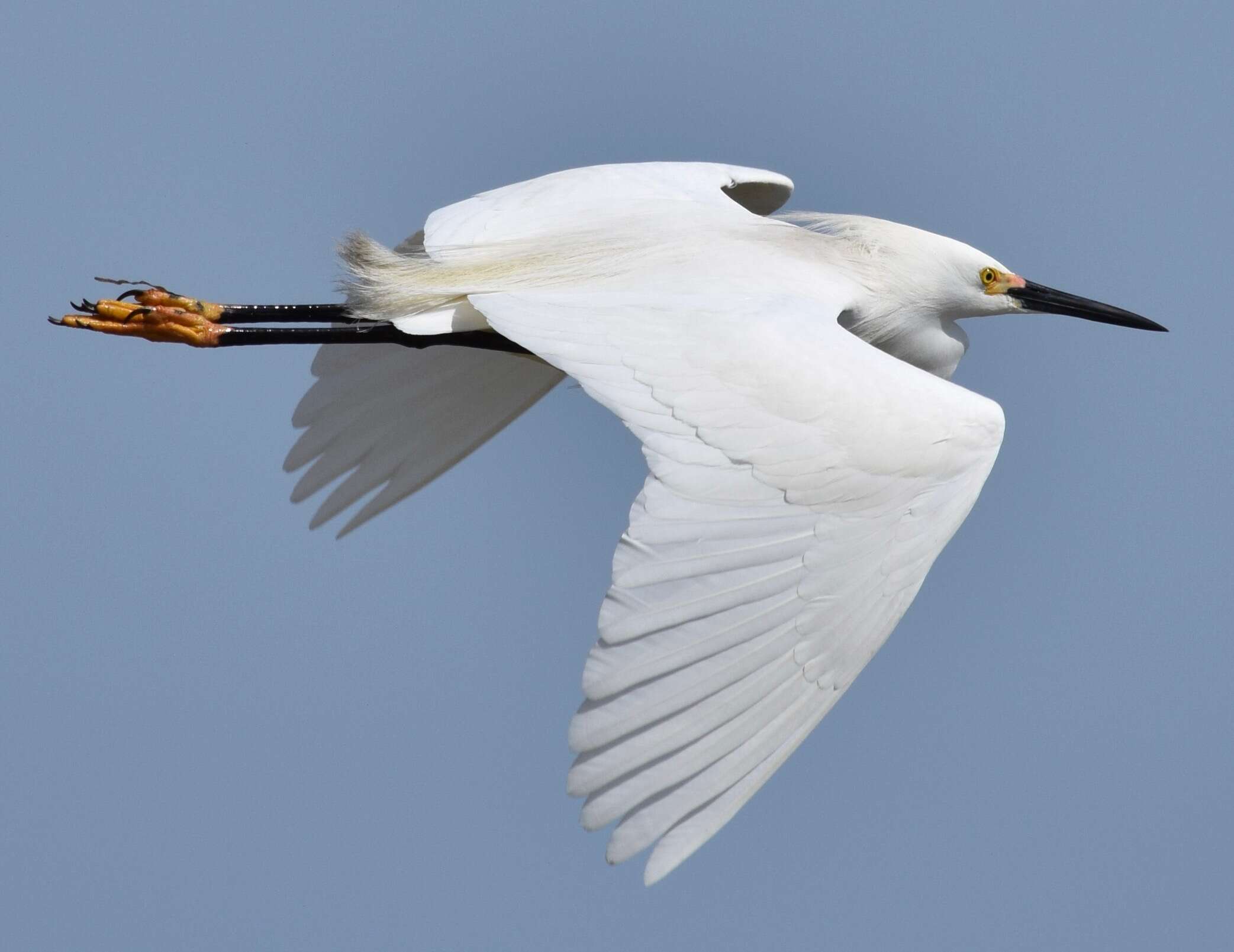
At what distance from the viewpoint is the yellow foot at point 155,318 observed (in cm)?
445

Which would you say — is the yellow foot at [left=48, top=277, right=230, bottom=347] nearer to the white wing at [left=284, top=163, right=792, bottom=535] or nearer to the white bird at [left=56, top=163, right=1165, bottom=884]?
the white bird at [left=56, top=163, right=1165, bottom=884]

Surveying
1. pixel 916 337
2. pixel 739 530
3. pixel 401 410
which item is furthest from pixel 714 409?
pixel 401 410

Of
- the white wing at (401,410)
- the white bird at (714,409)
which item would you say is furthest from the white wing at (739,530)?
the white wing at (401,410)

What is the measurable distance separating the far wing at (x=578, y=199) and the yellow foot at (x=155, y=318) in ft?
1.85

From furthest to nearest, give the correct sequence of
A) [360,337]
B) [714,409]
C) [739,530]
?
1. [360,337]
2. [714,409]
3. [739,530]

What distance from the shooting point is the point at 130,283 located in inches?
178

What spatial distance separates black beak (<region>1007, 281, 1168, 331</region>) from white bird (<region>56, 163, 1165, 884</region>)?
3cm

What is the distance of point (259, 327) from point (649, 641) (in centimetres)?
162

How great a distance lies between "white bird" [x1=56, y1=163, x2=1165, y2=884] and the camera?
3.36 meters

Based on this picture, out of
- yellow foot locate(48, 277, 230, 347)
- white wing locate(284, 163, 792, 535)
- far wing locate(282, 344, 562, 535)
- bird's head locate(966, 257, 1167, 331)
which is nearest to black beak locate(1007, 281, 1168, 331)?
bird's head locate(966, 257, 1167, 331)

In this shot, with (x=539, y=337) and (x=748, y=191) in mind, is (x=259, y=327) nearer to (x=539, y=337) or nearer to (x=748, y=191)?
(x=539, y=337)

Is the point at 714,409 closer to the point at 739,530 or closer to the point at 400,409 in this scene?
the point at 739,530

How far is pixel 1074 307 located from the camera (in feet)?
15.3

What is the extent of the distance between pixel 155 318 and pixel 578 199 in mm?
1057
